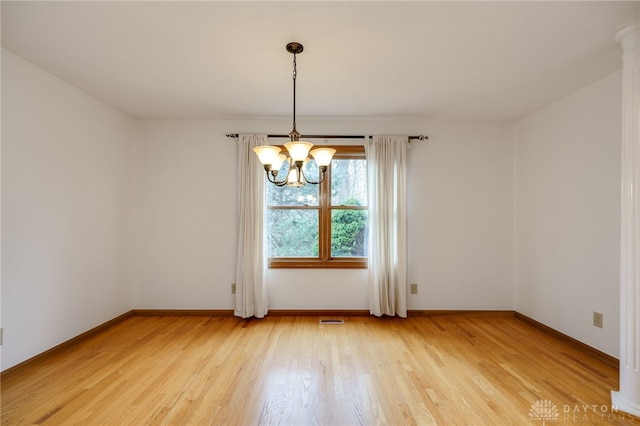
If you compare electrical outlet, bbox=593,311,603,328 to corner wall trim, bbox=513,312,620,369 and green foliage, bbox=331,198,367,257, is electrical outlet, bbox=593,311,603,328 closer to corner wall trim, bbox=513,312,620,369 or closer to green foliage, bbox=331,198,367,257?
corner wall trim, bbox=513,312,620,369

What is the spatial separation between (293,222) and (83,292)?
8.05ft

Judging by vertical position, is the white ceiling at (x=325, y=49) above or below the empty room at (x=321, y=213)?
above

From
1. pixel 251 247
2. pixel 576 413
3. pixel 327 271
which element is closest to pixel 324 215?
pixel 327 271

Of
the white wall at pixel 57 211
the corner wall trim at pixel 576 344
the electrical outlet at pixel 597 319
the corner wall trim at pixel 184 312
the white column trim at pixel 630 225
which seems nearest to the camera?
the white column trim at pixel 630 225

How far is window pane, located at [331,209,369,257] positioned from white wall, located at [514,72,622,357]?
2.07 metres

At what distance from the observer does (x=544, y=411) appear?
211 cm

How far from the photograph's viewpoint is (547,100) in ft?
11.4

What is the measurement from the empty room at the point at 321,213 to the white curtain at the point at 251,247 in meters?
0.03

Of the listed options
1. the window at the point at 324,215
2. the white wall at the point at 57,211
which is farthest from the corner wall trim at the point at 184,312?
the window at the point at 324,215

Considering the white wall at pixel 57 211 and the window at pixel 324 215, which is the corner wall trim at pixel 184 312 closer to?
the white wall at pixel 57 211

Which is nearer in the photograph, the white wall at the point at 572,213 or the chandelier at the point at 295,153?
the chandelier at the point at 295,153

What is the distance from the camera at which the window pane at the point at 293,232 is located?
4.27 meters

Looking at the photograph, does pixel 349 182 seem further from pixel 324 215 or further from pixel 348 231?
pixel 348 231

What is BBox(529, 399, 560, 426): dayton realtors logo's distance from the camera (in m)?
2.04
